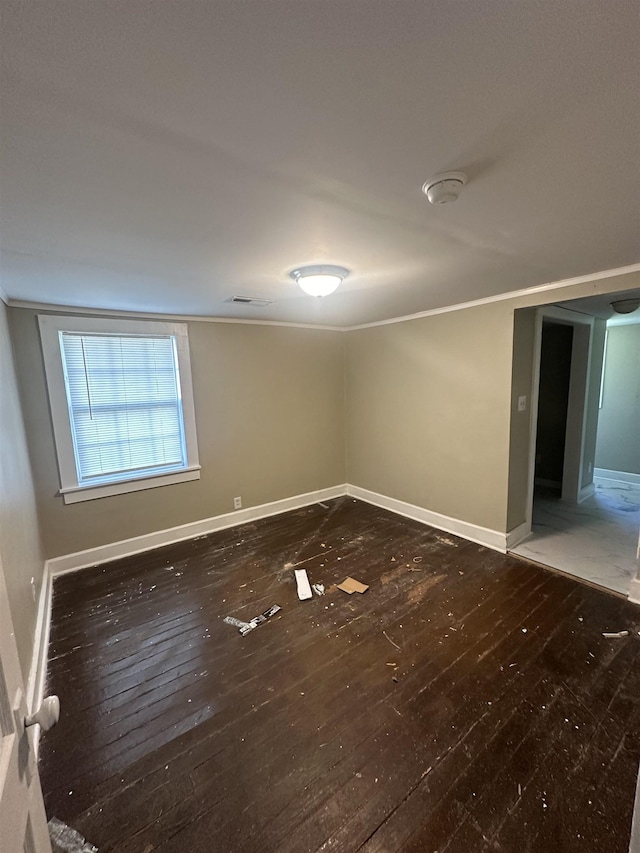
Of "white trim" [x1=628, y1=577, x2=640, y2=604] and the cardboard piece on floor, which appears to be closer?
"white trim" [x1=628, y1=577, x2=640, y2=604]

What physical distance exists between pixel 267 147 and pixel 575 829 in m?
2.49

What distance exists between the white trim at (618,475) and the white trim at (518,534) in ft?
9.53

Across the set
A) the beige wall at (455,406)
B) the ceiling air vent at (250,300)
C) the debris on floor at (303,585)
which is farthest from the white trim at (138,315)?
the debris on floor at (303,585)

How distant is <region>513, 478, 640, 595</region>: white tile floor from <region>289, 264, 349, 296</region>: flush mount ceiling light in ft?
9.19

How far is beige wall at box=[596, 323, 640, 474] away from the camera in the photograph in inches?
201

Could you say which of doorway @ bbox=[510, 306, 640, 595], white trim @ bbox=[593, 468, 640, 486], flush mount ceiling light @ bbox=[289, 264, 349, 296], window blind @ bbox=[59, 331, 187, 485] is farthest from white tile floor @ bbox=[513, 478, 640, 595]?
window blind @ bbox=[59, 331, 187, 485]

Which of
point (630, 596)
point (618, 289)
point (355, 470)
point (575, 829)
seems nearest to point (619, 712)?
point (575, 829)

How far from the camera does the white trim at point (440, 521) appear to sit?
329cm

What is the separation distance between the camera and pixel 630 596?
2498mm

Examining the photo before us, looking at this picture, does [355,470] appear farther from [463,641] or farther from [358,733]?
[358,733]

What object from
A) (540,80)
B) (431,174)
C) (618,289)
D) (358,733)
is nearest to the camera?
(540,80)

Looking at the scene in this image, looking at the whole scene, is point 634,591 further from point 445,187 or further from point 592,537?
point 445,187

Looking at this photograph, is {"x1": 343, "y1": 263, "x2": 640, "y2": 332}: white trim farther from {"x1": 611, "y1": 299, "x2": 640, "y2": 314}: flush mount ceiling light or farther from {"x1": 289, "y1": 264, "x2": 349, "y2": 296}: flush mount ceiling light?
{"x1": 289, "y1": 264, "x2": 349, "y2": 296}: flush mount ceiling light

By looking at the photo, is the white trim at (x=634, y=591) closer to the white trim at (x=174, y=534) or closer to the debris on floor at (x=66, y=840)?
the white trim at (x=174, y=534)
